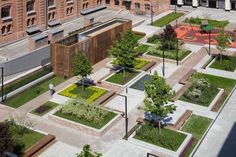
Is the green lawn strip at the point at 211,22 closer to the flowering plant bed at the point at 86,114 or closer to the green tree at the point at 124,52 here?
the green tree at the point at 124,52

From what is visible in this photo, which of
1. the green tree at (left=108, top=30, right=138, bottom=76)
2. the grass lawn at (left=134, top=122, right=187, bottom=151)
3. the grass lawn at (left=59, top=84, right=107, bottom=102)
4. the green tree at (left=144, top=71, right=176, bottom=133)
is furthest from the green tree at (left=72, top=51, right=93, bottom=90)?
the green tree at (left=144, top=71, right=176, bottom=133)

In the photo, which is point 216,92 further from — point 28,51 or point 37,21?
point 37,21

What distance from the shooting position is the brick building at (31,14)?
6762 cm

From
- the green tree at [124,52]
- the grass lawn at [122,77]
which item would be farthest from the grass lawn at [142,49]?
the green tree at [124,52]

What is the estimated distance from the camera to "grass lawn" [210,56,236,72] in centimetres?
6114

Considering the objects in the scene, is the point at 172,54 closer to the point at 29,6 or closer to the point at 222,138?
the point at 222,138

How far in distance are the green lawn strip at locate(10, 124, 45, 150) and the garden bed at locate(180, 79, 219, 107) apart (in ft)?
60.1

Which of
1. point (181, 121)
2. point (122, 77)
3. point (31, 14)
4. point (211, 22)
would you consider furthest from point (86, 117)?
point (211, 22)

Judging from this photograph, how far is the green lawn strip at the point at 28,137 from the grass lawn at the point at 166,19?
151 feet

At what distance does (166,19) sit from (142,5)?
21.5 ft

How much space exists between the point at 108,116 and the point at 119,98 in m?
6.15

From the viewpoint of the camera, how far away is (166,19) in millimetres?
88000

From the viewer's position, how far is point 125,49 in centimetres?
5662

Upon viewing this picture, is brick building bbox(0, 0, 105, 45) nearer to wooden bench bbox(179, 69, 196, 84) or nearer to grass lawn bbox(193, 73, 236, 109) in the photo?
wooden bench bbox(179, 69, 196, 84)
